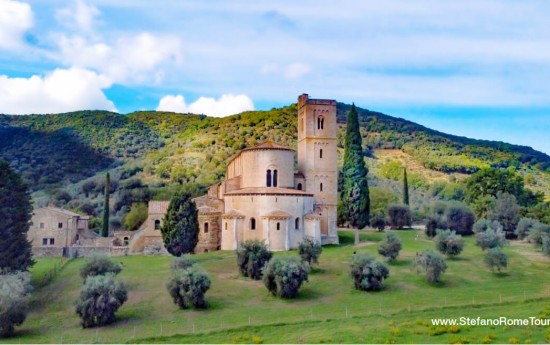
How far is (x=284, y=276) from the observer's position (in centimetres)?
3994

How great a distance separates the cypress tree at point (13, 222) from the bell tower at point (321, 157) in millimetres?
27431

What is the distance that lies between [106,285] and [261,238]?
1881 cm

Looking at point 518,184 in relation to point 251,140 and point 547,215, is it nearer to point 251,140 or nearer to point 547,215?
point 547,215

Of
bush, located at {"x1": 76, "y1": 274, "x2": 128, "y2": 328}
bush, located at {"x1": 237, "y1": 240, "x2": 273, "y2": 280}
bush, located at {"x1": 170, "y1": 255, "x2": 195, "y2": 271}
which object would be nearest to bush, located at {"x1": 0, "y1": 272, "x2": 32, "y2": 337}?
bush, located at {"x1": 76, "y1": 274, "x2": 128, "y2": 328}

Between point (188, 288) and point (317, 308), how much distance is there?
8530 mm

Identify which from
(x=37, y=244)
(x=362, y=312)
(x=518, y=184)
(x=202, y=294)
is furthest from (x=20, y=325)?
(x=518, y=184)

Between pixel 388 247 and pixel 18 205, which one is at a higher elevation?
pixel 18 205

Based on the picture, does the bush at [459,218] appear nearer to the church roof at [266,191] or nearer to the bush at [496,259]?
the church roof at [266,191]

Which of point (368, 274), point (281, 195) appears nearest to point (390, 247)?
point (368, 274)

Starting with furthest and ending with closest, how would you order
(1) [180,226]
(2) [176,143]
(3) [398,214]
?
(2) [176,143]
(3) [398,214]
(1) [180,226]

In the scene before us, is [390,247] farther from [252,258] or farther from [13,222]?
[13,222]

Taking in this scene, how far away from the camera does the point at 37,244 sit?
60938 mm

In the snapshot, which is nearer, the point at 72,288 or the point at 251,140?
the point at 72,288

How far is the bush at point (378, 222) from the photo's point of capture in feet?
238
